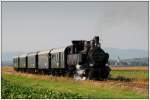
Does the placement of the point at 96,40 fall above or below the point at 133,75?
above

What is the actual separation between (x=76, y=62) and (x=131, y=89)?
418 inches

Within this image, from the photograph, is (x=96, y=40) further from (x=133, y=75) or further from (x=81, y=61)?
(x=133, y=75)

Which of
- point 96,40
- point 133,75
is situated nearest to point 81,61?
point 96,40

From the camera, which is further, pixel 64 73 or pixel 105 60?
pixel 64 73

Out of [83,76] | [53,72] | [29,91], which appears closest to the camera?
[29,91]

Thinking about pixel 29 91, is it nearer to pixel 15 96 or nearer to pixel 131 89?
pixel 15 96

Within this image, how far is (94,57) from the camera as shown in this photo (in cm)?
3512

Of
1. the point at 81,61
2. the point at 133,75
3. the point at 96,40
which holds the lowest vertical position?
the point at 133,75

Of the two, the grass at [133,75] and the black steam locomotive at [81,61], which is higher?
the black steam locomotive at [81,61]

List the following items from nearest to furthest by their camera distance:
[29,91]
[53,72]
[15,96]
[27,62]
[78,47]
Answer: [15,96] < [29,91] < [78,47] < [53,72] < [27,62]

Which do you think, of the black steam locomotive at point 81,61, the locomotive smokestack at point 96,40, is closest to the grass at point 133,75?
the black steam locomotive at point 81,61

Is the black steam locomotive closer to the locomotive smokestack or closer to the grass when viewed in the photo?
the locomotive smokestack

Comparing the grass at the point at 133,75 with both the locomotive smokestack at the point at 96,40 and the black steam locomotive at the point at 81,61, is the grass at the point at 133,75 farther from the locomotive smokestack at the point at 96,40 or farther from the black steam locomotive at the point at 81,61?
the locomotive smokestack at the point at 96,40

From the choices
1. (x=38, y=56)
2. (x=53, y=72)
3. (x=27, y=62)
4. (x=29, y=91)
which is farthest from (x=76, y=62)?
(x=27, y=62)
